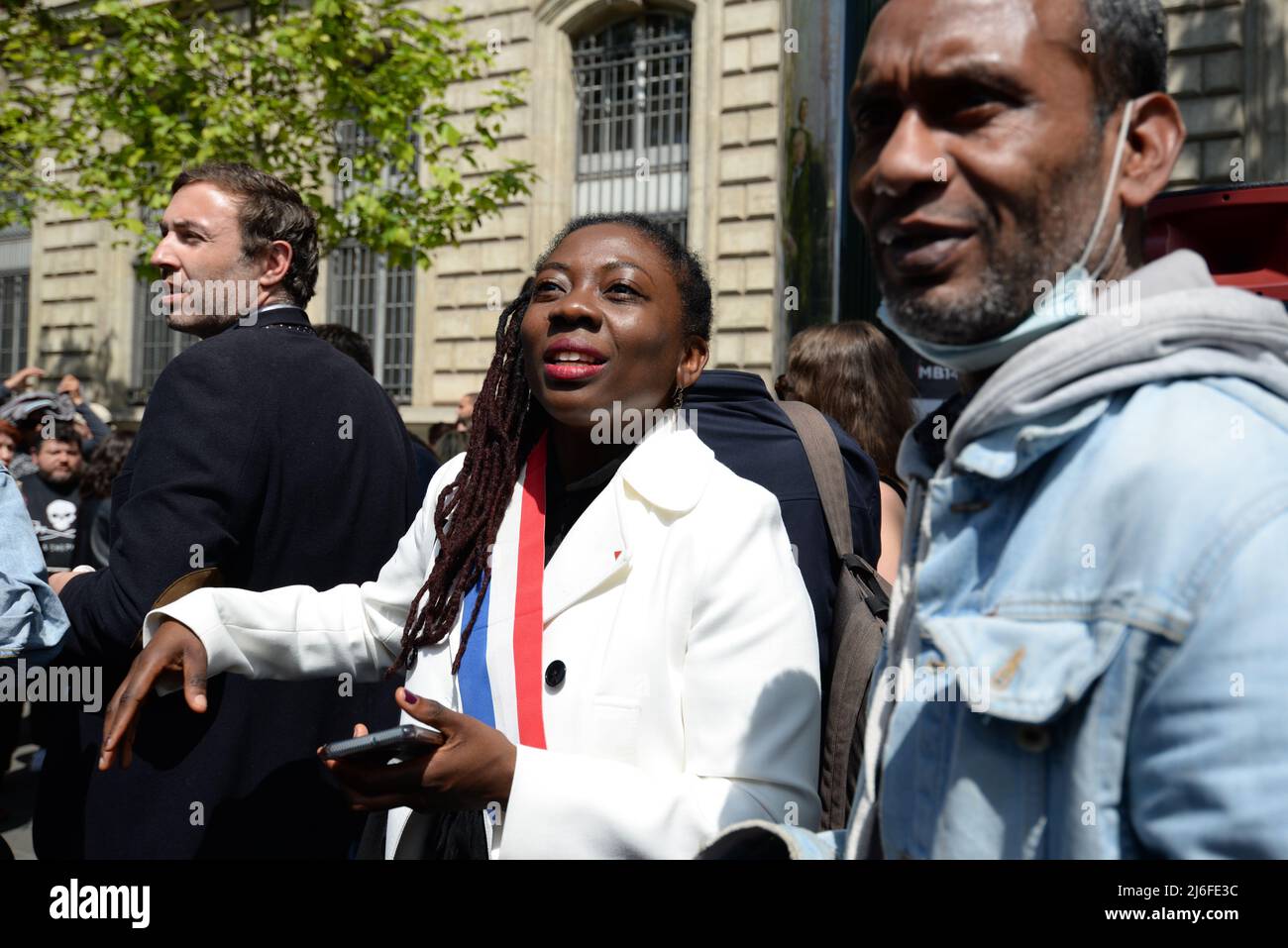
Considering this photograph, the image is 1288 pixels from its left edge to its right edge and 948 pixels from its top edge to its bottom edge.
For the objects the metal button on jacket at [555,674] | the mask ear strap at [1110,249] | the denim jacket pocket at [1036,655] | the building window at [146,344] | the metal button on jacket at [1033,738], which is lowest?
the metal button on jacket at [555,674]

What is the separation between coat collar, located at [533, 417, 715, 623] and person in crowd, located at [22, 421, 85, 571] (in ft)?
20.1

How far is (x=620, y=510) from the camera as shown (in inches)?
79.7

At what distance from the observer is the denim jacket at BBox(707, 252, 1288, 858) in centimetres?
99

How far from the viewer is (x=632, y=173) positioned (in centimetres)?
1402

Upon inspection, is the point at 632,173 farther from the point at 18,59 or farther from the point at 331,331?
the point at 331,331

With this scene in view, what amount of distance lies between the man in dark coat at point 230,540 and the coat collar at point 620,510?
0.78 metres

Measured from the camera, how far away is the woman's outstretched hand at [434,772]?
1.63 m

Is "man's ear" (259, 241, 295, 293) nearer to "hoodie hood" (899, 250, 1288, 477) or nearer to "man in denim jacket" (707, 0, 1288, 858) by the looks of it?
"man in denim jacket" (707, 0, 1288, 858)

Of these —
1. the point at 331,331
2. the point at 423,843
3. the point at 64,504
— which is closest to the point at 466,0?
the point at 64,504

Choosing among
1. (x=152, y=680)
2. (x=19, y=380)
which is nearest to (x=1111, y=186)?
(x=152, y=680)

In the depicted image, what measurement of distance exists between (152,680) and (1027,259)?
156cm

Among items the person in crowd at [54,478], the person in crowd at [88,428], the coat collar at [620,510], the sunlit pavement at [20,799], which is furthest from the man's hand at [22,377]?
the coat collar at [620,510]

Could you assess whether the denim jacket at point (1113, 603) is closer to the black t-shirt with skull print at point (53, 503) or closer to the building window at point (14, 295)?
the black t-shirt with skull print at point (53, 503)
